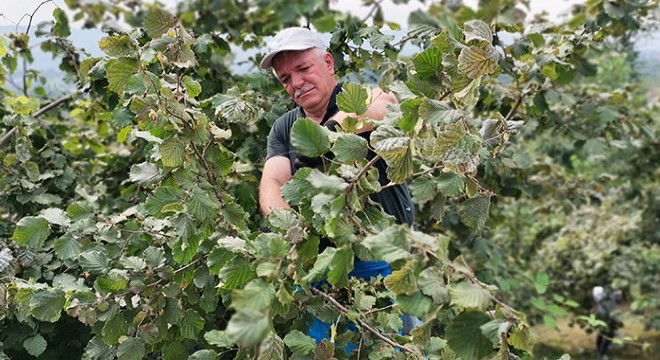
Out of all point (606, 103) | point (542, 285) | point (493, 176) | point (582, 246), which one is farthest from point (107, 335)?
point (582, 246)

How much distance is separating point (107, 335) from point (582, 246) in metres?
5.21

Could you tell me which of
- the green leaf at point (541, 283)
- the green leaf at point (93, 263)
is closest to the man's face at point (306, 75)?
the green leaf at point (93, 263)

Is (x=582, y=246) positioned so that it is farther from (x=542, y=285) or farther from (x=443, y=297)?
(x=443, y=297)

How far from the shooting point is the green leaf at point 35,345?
6.35 feet

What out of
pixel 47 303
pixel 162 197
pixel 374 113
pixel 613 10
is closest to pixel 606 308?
pixel 613 10

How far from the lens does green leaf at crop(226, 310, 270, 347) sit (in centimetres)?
87

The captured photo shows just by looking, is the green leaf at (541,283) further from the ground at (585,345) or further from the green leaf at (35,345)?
the green leaf at (35,345)

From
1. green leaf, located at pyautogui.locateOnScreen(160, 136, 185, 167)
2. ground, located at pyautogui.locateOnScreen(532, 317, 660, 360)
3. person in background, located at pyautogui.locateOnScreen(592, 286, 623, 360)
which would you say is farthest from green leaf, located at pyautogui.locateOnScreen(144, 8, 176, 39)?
ground, located at pyautogui.locateOnScreen(532, 317, 660, 360)

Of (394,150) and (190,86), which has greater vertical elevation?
(394,150)

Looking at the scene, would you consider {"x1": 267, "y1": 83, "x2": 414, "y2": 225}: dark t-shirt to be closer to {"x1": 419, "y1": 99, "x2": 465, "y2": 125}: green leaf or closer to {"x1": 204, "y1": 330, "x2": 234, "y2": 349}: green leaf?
{"x1": 204, "y1": 330, "x2": 234, "y2": 349}: green leaf

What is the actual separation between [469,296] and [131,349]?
86cm

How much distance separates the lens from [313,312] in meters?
1.49

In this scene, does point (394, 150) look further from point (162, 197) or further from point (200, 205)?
point (162, 197)

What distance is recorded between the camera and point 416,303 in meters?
1.04
